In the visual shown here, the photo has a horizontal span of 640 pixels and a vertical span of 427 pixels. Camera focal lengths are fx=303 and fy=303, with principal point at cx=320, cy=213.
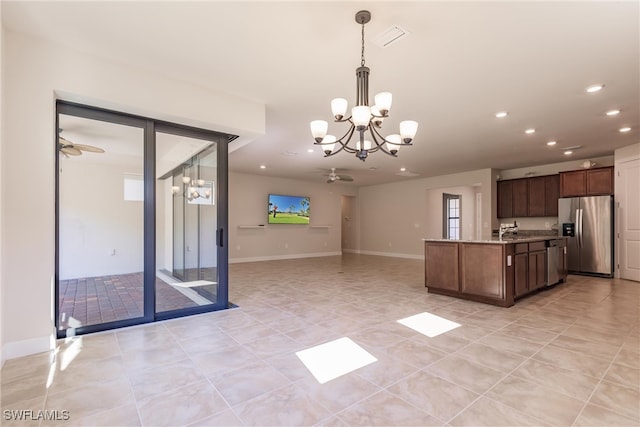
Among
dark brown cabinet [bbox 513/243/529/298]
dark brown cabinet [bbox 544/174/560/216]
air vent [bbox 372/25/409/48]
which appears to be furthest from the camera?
dark brown cabinet [bbox 544/174/560/216]

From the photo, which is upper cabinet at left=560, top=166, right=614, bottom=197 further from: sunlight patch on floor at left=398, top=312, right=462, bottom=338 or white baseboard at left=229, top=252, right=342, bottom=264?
white baseboard at left=229, top=252, right=342, bottom=264

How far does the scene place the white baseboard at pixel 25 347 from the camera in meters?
2.46

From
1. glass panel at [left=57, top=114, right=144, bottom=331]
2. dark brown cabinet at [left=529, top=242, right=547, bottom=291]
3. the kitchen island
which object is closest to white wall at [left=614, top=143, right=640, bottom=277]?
the kitchen island

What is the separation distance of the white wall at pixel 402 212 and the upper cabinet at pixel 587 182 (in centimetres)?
165

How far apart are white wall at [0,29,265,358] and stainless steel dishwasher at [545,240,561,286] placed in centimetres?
659

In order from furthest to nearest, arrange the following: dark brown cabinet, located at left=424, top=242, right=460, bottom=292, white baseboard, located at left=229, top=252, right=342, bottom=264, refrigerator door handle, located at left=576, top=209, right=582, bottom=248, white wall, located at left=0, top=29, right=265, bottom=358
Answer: white baseboard, located at left=229, top=252, right=342, bottom=264
refrigerator door handle, located at left=576, top=209, right=582, bottom=248
dark brown cabinet, located at left=424, top=242, right=460, bottom=292
white wall, located at left=0, top=29, right=265, bottom=358

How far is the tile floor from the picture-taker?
1771 millimetres

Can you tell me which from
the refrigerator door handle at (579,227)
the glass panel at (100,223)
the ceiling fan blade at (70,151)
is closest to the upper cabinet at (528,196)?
the refrigerator door handle at (579,227)

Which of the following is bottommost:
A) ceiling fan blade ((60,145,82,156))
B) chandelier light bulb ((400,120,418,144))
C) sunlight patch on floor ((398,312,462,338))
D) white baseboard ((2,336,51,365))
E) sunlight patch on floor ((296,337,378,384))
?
sunlight patch on floor ((398,312,462,338))

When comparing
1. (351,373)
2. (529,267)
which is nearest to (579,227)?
(529,267)

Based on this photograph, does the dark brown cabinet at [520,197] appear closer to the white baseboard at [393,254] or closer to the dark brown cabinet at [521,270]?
the white baseboard at [393,254]

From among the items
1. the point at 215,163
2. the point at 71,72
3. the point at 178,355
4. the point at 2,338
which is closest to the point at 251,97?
the point at 215,163

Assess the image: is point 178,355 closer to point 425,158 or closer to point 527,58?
point 527,58

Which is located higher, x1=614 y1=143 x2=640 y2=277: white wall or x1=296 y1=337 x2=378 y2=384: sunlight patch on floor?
x1=614 y1=143 x2=640 y2=277: white wall
